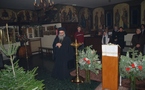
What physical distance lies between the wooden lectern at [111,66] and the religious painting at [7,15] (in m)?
8.49

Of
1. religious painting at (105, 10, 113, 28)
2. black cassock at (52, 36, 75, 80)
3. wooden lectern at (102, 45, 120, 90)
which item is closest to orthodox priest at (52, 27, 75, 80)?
black cassock at (52, 36, 75, 80)

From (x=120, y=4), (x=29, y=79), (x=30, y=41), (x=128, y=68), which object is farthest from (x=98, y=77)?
(x=120, y=4)

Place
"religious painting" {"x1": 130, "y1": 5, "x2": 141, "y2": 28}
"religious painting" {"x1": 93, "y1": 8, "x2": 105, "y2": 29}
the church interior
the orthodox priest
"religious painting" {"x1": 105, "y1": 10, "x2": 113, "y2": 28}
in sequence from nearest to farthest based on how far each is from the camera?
the orthodox priest, the church interior, "religious painting" {"x1": 130, "y1": 5, "x2": 141, "y2": 28}, "religious painting" {"x1": 105, "y1": 10, "x2": 113, "y2": 28}, "religious painting" {"x1": 93, "y1": 8, "x2": 105, "y2": 29}

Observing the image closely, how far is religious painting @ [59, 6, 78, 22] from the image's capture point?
9133 millimetres

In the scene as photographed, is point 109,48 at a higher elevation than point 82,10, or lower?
lower

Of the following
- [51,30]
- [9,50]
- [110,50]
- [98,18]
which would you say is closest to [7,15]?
[51,30]

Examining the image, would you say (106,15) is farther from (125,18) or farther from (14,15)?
(14,15)

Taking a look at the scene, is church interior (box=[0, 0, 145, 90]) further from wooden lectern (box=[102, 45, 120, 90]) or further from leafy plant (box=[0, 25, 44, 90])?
leafy plant (box=[0, 25, 44, 90])

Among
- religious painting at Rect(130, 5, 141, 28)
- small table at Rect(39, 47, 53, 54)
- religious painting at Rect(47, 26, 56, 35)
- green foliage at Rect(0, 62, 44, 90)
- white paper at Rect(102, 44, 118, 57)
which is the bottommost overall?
small table at Rect(39, 47, 53, 54)

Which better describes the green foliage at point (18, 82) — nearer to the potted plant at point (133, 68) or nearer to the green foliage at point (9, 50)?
the green foliage at point (9, 50)

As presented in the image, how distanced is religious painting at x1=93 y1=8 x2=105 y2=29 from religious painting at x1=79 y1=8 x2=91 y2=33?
0.51m

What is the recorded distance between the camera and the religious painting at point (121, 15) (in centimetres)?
1000

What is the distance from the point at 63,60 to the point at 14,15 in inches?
274

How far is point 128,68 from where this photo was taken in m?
3.27
